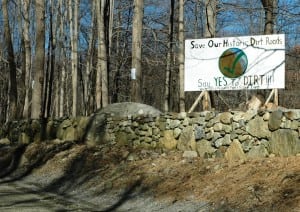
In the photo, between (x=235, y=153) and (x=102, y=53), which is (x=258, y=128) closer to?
(x=235, y=153)

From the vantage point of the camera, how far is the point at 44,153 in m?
16.9

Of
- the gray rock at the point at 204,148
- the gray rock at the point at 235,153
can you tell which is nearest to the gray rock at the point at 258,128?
the gray rock at the point at 235,153

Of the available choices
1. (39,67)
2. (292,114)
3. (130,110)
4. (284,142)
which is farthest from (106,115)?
(292,114)

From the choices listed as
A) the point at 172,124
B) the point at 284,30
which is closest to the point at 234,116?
the point at 172,124

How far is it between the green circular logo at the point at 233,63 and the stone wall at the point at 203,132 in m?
1.41

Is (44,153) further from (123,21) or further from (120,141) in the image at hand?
(123,21)

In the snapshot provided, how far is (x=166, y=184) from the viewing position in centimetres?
1069

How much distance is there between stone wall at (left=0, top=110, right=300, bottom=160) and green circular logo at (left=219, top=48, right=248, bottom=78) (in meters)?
1.41

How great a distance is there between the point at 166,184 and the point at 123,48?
75.1ft

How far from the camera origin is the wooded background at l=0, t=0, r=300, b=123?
60.9 ft

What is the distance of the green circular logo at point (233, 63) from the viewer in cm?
1281

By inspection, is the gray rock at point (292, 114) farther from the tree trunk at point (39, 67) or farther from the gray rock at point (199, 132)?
the tree trunk at point (39, 67)

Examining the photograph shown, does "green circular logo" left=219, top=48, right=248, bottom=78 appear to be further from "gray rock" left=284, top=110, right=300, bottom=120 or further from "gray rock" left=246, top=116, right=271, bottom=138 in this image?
"gray rock" left=284, top=110, right=300, bottom=120

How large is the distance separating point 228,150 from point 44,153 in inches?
297
